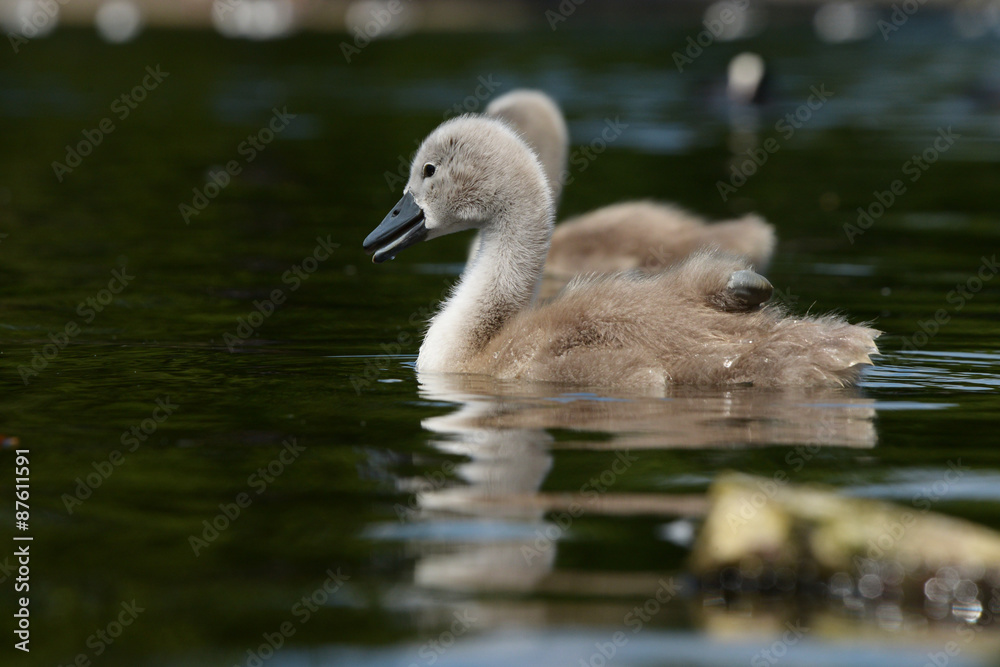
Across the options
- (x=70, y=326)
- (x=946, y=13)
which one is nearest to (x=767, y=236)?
(x=70, y=326)

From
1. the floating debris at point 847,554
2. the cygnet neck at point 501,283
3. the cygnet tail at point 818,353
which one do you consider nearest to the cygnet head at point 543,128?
the cygnet neck at point 501,283

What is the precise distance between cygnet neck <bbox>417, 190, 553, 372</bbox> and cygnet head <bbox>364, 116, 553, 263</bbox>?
12mm

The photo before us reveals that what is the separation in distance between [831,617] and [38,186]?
49.7 ft

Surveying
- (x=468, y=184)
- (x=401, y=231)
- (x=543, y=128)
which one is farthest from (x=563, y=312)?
(x=543, y=128)

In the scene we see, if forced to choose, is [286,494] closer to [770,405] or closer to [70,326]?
[770,405]

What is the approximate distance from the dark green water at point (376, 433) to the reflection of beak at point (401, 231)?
66 centimetres

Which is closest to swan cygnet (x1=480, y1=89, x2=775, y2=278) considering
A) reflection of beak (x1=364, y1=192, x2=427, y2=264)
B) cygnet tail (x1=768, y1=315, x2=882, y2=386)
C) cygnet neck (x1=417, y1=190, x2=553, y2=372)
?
reflection of beak (x1=364, y1=192, x2=427, y2=264)

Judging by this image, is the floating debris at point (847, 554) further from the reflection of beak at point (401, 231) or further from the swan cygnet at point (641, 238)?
the swan cygnet at point (641, 238)

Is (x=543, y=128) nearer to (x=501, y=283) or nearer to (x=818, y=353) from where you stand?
(x=501, y=283)

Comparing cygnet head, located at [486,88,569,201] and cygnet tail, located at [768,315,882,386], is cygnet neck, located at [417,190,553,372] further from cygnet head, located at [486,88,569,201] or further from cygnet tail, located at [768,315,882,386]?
cygnet head, located at [486,88,569,201]

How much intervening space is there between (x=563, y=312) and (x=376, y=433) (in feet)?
4.80

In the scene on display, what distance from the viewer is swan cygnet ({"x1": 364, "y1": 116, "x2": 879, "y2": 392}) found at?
24.9 ft

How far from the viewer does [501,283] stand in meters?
8.38

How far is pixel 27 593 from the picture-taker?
16.2 feet
